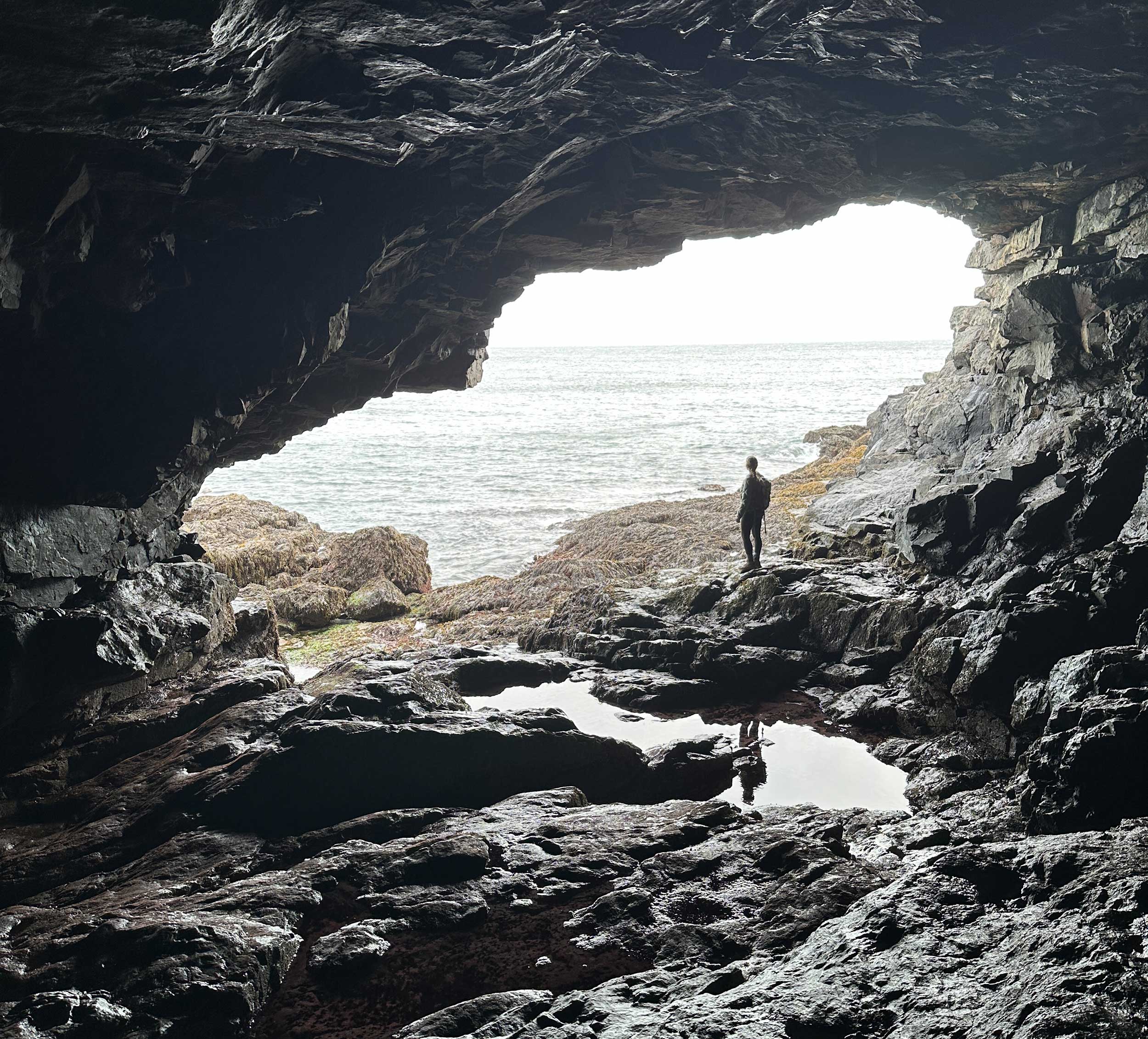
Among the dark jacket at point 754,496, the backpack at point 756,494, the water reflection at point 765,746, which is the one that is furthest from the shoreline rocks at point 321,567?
the backpack at point 756,494

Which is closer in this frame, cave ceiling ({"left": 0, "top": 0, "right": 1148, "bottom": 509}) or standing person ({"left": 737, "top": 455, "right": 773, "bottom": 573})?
cave ceiling ({"left": 0, "top": 0, "right": 1148, "bottom": 509})

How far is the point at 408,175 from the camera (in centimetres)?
1207

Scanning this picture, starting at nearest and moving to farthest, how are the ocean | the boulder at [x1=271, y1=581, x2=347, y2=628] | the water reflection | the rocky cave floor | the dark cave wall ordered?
the rocky cave floor < the dark cave wall < the water reflection < the boulder at [x1=271, y1=581, x2=347, y2=628] < the ocean

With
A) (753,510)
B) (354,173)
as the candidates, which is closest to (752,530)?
(753,510)

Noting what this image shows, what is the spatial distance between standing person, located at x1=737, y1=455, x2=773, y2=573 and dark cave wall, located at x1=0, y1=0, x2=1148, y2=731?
3096 millimetres

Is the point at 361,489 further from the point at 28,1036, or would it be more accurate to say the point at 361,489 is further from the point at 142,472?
the point at 28,1036

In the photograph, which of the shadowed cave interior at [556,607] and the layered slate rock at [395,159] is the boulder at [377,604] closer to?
the shadowed cave interior at [556,607]

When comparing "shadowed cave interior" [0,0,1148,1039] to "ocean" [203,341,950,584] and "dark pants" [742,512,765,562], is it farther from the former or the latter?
"ocean" [203,341,950,584]

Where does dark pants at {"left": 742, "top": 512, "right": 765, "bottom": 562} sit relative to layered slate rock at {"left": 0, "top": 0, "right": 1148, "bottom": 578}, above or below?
below

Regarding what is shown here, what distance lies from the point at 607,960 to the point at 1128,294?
1368 cm

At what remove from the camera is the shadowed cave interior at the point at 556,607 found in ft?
18.9

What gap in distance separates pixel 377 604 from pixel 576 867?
14091 millimetres

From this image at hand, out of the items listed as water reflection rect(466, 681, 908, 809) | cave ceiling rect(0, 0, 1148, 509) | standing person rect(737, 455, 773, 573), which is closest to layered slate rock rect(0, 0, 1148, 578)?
cave ceiling rect(0, 0, 1148, 509)

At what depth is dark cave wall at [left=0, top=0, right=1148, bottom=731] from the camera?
7.93 metres
